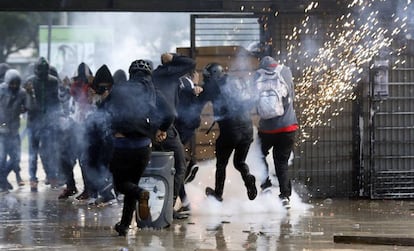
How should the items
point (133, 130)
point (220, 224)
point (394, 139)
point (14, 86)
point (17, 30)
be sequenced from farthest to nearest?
point (17, 30) < point (14, 86) < point (394, 139) < point (220, 224) < point (133, 130)

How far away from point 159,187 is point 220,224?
98cm

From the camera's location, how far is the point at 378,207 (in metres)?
11.3

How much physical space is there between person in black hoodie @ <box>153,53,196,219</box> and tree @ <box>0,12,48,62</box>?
92.6ft

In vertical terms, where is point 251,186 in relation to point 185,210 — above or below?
above

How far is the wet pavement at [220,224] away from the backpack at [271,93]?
49.2 inches

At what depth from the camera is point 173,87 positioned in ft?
31.2

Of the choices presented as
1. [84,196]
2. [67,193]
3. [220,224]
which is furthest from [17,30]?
[220,224]

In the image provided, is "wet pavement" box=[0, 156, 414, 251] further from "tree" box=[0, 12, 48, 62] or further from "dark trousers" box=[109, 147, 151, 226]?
"tree" box=[0, 12, 48, 62]

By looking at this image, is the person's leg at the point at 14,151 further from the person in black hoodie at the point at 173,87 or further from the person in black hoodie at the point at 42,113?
the person in black hoodie at the point at 173,87

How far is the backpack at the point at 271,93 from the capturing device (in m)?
10.7

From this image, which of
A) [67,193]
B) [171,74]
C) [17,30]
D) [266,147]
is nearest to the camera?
[171,74]

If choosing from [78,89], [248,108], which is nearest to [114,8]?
[78,89]

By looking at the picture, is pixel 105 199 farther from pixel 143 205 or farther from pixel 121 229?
pixel 143 205

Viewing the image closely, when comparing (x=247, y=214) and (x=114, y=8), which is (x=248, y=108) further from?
(x=114, y=8)
